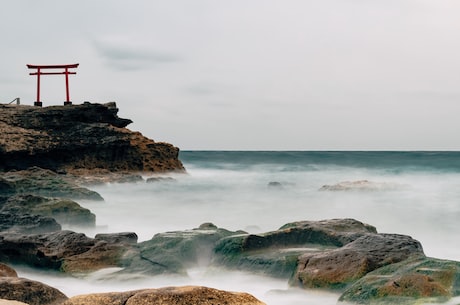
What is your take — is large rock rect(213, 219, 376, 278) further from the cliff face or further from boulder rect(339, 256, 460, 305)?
the cliff face

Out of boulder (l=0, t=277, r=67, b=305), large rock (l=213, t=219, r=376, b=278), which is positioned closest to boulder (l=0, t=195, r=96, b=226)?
large rock (l=213, t=219, r=376, b=278)

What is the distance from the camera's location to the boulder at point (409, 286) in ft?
18.2

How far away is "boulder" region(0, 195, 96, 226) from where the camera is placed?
12.0m

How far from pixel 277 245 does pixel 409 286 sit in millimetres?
2895

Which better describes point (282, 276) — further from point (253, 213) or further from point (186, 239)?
point (253, 213)

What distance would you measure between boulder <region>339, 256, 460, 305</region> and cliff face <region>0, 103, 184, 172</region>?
65.2 ft

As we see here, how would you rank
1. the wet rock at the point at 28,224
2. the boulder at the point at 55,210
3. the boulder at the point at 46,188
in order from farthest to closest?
1. the boulder at the point at 46,188
2. the boulder at the point at 55,210
3. the wet rock at the point at 28,224

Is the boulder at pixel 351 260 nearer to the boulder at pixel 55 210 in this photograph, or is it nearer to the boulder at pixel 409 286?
the boulder at pixel 409 286

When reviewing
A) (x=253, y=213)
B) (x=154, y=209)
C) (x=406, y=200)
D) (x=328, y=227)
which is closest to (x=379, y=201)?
(x=406, y=200)

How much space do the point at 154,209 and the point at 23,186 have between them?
4010 mm

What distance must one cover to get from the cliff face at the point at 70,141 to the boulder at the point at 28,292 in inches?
744

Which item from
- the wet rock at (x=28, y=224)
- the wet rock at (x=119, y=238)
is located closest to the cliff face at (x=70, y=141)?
the wet rock at (x=28, y=224)

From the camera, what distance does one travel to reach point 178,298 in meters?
4.32

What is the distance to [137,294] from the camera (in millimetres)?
4453
